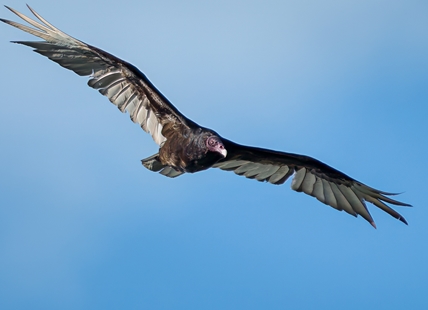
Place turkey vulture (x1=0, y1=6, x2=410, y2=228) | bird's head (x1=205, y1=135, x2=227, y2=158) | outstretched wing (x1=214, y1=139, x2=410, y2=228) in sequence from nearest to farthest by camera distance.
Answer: bird's head (x1=205, y1=135, x2=227, y2=158), turkey vulture (x1=0, y1=6, x2=410, y2=228), outstretched wing (x1=214, y1=139, x2=410, y2=228)

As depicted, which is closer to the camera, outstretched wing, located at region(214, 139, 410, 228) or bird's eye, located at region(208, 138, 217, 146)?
bird's eye, located at region(208, 138, 217, 146)

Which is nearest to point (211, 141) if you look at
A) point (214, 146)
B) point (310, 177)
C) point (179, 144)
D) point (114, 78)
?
point (214, 146)

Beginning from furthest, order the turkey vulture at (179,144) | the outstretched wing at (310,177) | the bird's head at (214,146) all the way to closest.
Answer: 1. the outstretched wing at (310,177)
2. the turkey vulture at (179,144)
3. the bird's head at (214,146)

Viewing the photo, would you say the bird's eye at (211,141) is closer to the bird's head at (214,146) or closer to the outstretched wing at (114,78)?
the bird's head at (214,146)

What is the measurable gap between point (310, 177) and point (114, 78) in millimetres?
3667

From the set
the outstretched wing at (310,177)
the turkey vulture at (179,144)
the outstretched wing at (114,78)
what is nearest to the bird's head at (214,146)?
the turkey vulture at (179,144)

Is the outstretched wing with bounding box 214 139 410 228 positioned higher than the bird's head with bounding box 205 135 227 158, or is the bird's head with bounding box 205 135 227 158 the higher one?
the outstretched wing with bounding box 214 139 410 228

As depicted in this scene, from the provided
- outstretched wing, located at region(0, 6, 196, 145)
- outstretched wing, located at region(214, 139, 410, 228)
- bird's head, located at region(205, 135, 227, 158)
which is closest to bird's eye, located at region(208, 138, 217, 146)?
bird's head, located at region(205, 135, 227, 158)

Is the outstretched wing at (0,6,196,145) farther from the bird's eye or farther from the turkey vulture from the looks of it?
the bird's eye

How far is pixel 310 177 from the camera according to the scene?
41.9ft

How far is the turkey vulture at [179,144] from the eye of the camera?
35.4ft

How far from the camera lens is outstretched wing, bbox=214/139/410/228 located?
1245 cm

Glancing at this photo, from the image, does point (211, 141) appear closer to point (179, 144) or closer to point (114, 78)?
point (179, 144)

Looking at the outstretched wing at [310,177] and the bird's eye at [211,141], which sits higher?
the outstretched wing at [310,177]
